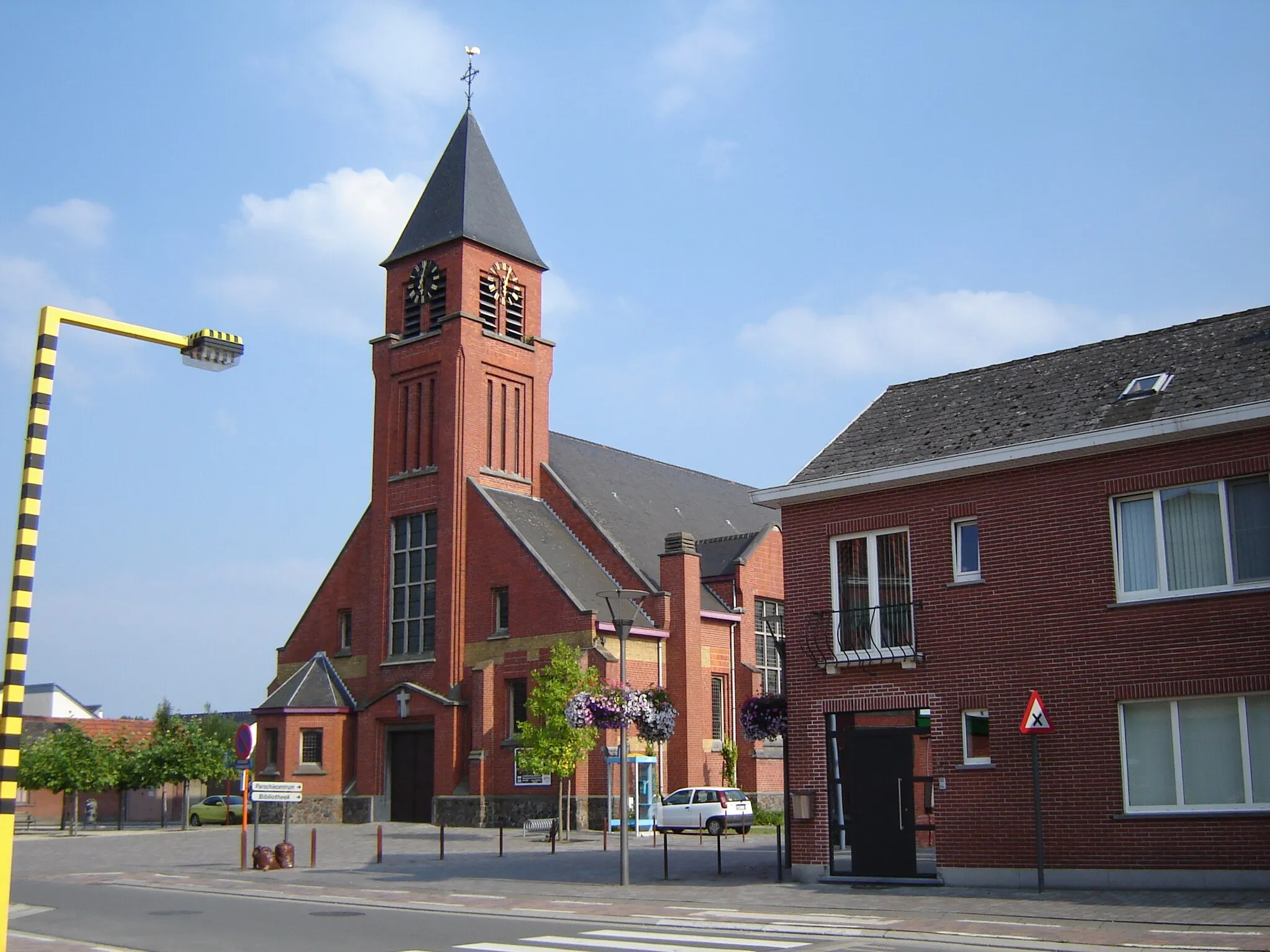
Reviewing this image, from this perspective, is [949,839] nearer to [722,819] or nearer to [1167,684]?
[1167,684]

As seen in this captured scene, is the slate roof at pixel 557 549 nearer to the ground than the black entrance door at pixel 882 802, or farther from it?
farther from it

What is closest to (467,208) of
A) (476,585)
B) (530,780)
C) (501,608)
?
(476,585)

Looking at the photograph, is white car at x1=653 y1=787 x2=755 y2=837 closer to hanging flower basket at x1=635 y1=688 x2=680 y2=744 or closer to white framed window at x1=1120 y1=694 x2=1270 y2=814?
hanging flower basket at x1=635 y1=688 x2=680 y2=744

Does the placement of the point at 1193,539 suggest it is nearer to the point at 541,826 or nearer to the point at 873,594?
the point at 873,594

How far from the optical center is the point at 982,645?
1927cm

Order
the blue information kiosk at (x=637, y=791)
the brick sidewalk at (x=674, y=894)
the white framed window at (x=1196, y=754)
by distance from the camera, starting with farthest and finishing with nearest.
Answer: the blue information kiosk at (x=637, y=791) < the white framed window at (x=1196, y=754) < the brick sidewalk at (x=674, y=894)

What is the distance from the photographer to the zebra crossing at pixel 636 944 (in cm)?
1323

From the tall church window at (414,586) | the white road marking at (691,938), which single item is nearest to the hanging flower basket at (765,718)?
the white road marking at (691,938)

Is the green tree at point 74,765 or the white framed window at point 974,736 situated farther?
the green tree at point 74,765

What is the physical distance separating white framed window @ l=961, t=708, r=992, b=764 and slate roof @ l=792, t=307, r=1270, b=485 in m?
4.03

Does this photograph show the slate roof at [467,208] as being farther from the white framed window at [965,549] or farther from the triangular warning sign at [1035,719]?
the triangular warning sign at [1035,719]

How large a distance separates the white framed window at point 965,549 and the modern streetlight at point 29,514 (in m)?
12.0

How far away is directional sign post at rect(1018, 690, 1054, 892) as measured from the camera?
17.6 metres

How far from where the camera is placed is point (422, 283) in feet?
148
